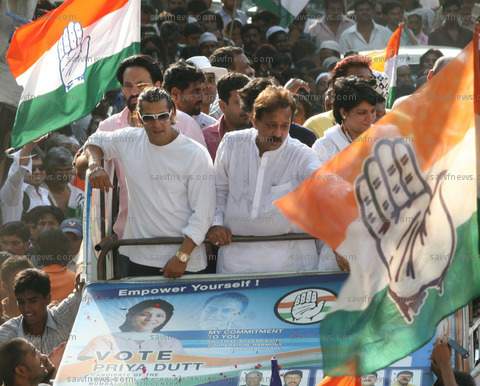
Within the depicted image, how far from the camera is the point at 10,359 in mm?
10016

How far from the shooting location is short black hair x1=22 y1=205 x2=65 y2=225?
15773 mm

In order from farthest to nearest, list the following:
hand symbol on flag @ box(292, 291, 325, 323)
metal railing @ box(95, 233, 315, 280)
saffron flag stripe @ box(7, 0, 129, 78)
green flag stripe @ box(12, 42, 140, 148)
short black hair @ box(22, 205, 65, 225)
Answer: short black hair @ box(22, 205, 65, 225), saffron flag stripe @ box(7, 0, 129, 78), green flag stripe @ box(12, 42, 140, 148), metal railing @ box(95, 233, 315, 280), hand symbol on flag @ box(292, 291, 325, 323)

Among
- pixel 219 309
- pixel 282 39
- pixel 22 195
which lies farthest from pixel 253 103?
pixel 282 39

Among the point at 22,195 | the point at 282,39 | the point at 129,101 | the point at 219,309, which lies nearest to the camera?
the point at 219,309

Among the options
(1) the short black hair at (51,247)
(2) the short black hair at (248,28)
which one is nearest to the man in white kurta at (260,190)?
(1) the short black hair at (51,247)

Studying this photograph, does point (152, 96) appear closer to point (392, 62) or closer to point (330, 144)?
point (330, 144)

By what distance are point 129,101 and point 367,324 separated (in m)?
3.55

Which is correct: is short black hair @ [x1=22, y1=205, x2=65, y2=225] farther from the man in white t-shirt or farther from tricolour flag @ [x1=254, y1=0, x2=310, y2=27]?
tricolour flag @ [x1=254, y1=0, x2=310, y2=27]

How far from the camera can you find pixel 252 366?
1023 centimetres

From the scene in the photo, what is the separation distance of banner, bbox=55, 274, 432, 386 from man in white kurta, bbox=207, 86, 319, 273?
240 mm

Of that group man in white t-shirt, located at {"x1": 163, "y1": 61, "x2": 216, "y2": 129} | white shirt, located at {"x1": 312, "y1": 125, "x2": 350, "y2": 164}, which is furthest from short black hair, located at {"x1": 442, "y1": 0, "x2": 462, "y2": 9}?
white shirt, located at {"x1": 312, "y1": 125, "x2": 350, "y2": 164}

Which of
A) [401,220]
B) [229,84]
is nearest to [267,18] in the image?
[229,84]

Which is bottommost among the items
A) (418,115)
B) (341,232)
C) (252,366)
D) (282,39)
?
(252,366)

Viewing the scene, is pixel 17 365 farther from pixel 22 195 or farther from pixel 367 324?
pixel 22 195
